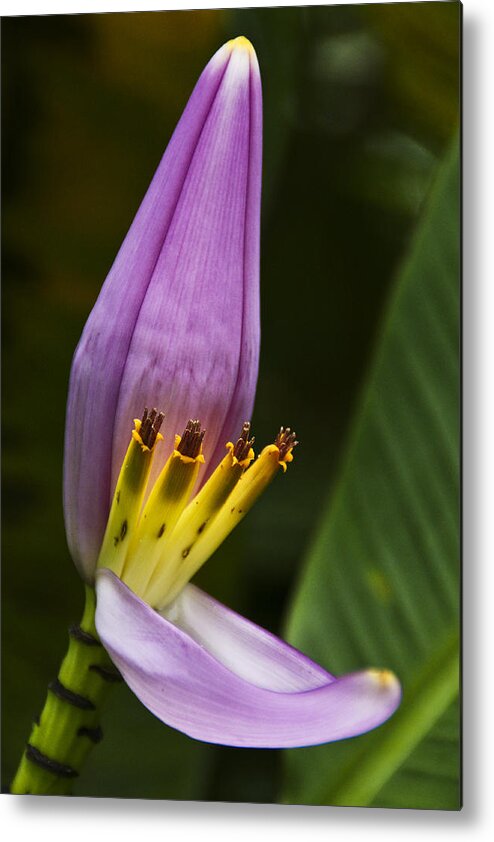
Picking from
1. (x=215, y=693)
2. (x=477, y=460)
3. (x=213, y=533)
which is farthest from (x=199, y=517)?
(x=477, y=460)

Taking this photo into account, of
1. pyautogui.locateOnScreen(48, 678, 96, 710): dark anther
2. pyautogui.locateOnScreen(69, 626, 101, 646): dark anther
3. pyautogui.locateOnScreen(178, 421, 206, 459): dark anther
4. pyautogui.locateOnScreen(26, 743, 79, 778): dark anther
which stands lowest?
pyautogui.locateOnScreen(26, 743, 79, 778): dark anther

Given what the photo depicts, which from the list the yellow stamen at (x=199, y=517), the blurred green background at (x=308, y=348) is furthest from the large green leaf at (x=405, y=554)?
the yellow stamen at (x=199, y=517)

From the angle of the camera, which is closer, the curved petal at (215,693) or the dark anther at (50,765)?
the curved petal at (215,693)

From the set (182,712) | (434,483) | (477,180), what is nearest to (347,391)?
(434,483)

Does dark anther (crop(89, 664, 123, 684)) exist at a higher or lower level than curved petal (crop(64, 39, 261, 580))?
lower

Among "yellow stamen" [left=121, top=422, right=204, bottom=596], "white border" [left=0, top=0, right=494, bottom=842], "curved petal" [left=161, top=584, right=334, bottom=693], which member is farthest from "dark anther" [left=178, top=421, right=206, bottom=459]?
"white border" [left=0, top=0, right=494, bottom=842]

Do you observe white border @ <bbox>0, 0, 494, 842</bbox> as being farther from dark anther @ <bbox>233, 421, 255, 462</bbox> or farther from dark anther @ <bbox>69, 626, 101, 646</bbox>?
dark anther @ <bbox>69, 626, 101, 646</bbox>

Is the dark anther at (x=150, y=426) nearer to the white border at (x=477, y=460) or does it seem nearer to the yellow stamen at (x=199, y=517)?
the yellow stamen at (x=199, y=517)
